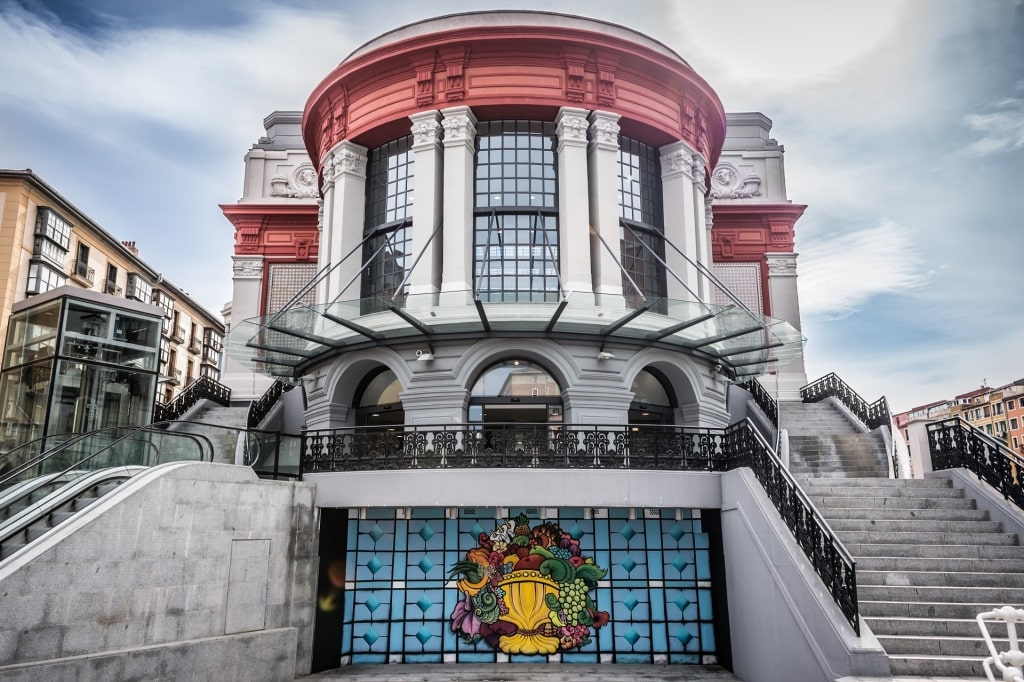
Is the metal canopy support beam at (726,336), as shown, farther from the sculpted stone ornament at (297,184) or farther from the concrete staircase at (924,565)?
the sculpted stone ornament at (297,184)

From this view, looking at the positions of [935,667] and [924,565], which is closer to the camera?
[935,667]

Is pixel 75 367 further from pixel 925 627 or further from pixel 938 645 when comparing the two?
pixel 938 645

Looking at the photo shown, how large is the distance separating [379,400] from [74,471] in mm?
7772

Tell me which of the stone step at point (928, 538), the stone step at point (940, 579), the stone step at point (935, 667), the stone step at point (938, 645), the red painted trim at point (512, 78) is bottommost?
the stone step at point (935, 667)

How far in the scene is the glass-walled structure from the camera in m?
15.8

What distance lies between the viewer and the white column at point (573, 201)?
17.7 meters

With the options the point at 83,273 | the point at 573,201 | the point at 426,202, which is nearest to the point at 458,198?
the point at 426,202

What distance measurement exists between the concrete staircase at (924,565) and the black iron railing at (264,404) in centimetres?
1563

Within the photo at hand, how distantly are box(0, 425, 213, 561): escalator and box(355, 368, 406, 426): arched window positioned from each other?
5763 millimetres

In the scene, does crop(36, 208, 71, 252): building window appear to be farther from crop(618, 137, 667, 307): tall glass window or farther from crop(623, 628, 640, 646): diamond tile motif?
crop(623, 628, 640, 646): diamond tile motif

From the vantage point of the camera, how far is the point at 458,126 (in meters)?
18.4

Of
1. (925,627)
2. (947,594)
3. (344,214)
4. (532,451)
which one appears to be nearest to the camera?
(925,627)

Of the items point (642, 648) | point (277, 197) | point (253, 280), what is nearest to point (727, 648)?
point (642, 648)

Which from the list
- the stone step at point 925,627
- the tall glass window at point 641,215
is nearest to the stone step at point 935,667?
A: the stone step at point 925,627
